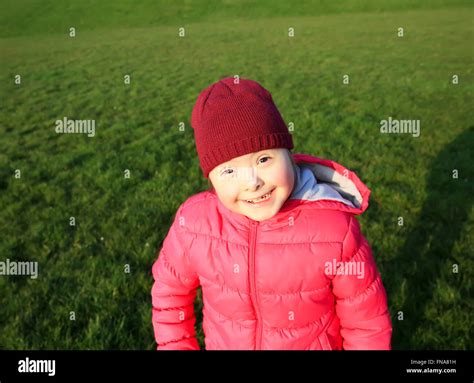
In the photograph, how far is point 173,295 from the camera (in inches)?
90.7

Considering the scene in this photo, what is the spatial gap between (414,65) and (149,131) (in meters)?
7.80

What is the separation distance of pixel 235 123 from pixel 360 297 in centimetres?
101

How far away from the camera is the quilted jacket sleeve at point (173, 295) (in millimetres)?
2248

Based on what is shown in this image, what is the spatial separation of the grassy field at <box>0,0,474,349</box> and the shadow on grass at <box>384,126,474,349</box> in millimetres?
17

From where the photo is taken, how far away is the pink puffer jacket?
204 cm

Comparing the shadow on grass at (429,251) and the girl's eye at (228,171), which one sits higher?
the girl's eye at (228,171)

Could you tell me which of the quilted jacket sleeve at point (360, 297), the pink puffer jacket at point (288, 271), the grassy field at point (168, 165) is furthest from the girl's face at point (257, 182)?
the grassy field at point (168, 165)

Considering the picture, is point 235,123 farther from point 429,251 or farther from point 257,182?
point 429,251

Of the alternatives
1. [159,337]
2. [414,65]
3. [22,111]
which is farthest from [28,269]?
[414,65]

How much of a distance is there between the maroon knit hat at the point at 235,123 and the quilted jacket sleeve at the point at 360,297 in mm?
571

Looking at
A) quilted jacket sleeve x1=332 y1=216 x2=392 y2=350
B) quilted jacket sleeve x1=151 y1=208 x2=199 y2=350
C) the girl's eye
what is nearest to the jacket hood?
quilted jacket sleeve x1=332 y1=216 x2=392 y2=350

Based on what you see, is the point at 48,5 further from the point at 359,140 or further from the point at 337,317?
the point at 337,317

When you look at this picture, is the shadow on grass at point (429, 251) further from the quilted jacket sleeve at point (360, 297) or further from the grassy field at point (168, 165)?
the quilted jacket sleeve at point (360, 297)

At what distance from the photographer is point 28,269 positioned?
4.08 metres
